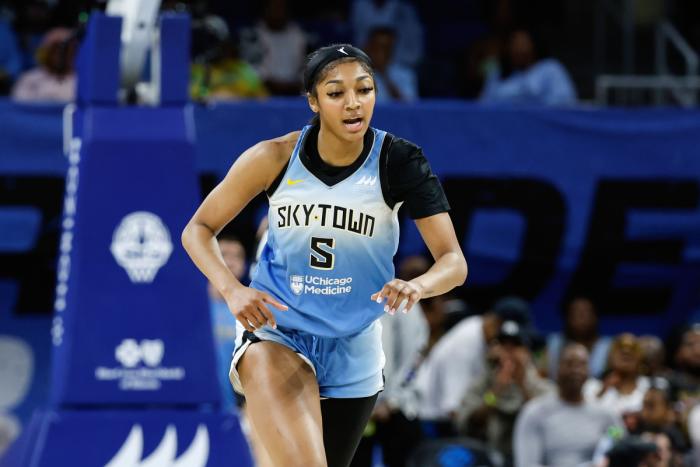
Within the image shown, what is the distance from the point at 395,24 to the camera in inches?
483

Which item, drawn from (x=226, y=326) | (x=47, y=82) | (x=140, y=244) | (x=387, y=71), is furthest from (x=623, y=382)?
(x=47, y=82)

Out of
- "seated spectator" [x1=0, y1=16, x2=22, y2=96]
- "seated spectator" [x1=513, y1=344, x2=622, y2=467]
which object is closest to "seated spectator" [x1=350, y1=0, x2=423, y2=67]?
"seated spectator" [x1=0, y1=16, x2=22, y2=96]

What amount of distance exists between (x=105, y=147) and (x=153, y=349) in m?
1.04

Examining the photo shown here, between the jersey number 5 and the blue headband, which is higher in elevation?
the blue headband

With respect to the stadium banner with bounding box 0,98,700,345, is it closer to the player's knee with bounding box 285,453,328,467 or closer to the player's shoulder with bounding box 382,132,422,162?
the player's shoulder with bounding box 382,132,422,162

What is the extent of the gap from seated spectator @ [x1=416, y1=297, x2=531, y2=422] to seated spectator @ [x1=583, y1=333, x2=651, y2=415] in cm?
64

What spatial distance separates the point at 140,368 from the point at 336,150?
9.02 ft

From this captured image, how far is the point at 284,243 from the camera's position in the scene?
4.54 meters

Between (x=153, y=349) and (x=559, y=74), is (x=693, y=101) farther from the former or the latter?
(x=153, y=349)

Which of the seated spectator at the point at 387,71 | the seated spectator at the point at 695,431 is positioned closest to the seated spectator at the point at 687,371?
the seated spectator at the point at 695,431

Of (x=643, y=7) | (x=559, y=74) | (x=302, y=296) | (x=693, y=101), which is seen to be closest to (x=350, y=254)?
(x=302, y=296)

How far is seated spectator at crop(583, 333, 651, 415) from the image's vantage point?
30.1ft

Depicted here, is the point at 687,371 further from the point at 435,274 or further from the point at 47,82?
the point at 435,274

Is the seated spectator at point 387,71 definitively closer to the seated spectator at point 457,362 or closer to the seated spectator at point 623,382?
the seated spectator at point 457,362
